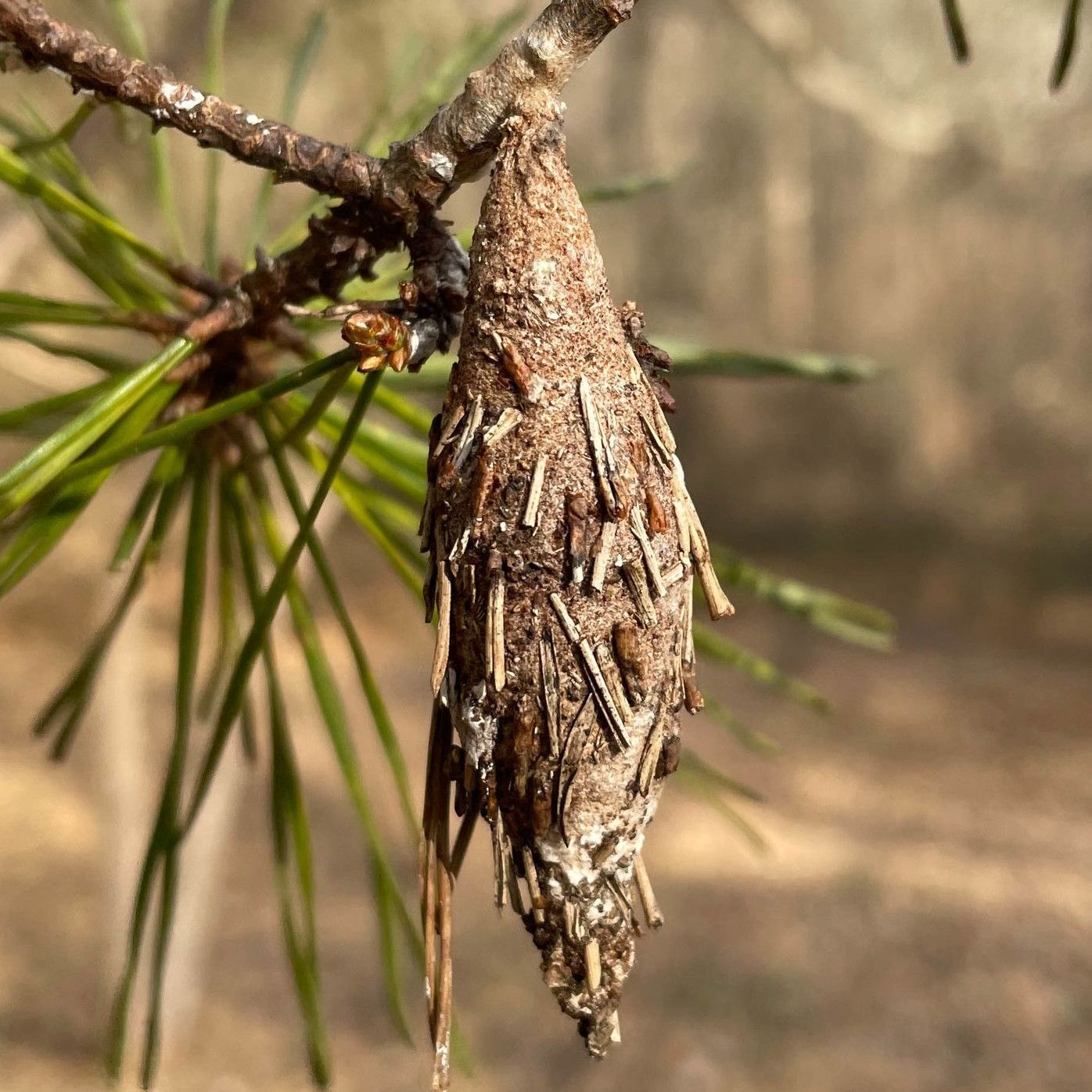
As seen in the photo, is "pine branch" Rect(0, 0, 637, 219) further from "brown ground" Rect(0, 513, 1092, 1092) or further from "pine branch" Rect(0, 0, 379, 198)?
"brown ground" Rect(0, 513, 1092, 1092)

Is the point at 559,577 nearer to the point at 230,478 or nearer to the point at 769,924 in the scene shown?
the point at 230,478

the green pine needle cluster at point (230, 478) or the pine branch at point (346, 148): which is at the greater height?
the pine branch at point (346, 148)

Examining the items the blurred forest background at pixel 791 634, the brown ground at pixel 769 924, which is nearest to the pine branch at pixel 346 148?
the blurred forest background at pixel 791 634

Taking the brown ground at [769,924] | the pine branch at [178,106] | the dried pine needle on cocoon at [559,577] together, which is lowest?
the brown ground at [769,924]

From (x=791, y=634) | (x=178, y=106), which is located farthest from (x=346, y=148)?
(x=791, y=634)

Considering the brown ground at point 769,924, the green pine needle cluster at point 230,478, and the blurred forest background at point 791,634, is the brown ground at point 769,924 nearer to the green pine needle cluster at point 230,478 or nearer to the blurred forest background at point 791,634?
the blurred forest background at point 791,634

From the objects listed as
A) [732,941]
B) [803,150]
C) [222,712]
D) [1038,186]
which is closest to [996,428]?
[1038,186]

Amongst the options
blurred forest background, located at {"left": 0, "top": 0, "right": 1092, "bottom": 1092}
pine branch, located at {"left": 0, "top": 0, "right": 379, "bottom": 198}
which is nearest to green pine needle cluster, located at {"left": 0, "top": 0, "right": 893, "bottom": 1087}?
pine branch, located at {"left": 0, "top": 0, "right": 379, "bottom": 198}
